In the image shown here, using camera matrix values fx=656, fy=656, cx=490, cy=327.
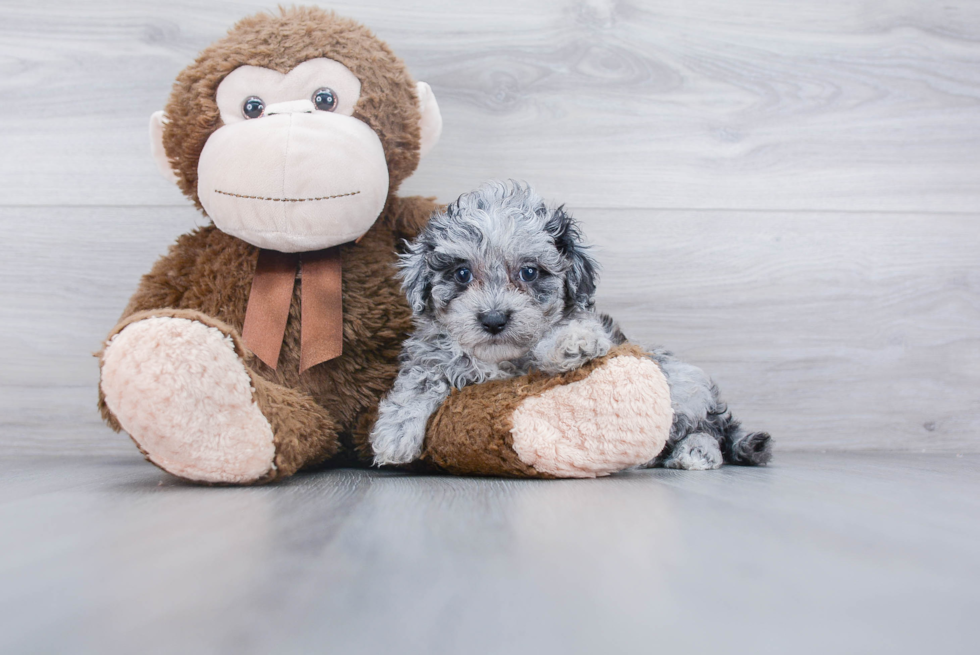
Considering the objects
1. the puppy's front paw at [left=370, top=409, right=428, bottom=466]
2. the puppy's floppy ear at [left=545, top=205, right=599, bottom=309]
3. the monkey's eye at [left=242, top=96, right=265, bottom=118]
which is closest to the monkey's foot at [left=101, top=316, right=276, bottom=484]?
the puppy's front paw at [left=370, top=409, right=428, bottom=466]

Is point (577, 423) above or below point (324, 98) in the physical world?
below

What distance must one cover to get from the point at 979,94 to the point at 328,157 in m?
1.62

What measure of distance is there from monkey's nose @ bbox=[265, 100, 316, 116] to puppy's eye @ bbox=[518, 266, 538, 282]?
1.48ft

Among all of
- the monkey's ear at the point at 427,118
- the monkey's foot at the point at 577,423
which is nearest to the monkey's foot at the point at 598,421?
the monkey's foot at the point at 577,423

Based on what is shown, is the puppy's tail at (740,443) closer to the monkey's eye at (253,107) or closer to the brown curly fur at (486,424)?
the brown curly fur at (486,424)

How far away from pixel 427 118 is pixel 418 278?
0.37 m

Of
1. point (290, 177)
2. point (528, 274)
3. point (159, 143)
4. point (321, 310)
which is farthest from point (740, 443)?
point (159, 143)

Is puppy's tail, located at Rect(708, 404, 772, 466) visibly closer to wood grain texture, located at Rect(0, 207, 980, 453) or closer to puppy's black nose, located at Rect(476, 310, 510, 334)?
wood grain texture, located at Rect(0, 207, 980, 453)

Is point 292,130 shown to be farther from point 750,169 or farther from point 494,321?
point 750,169

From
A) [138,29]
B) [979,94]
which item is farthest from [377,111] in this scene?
[979,94]

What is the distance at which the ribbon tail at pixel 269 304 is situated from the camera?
1126mm

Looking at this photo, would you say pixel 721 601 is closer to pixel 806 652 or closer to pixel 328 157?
pixel 806 652

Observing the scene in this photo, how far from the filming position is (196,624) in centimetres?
48

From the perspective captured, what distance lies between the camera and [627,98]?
1606mm
